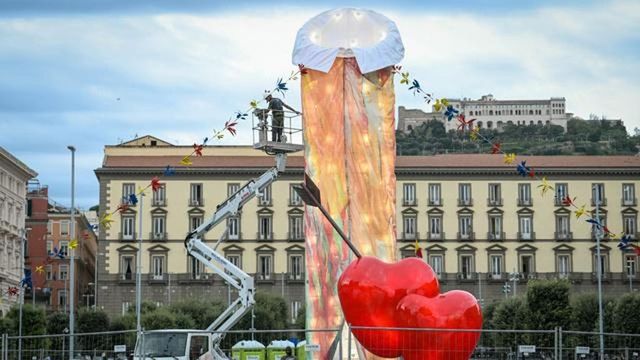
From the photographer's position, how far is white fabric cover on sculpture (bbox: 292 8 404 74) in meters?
26.1

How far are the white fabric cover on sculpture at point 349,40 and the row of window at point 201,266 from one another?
234 feet

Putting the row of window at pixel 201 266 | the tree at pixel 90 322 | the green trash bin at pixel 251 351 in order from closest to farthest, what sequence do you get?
the green trash bin at pixel 251 351 < the tree at pixel 90 322 < the row of window at pixel 201 266

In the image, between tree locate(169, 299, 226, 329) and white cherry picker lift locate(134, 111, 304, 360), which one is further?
tree locate(169, 299, 226, 329)

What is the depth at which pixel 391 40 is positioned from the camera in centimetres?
2655

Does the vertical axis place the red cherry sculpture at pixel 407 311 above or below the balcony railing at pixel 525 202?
below

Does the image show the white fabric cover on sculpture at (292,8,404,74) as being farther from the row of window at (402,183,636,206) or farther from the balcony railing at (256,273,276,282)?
the row of window at (402,183,636,206)

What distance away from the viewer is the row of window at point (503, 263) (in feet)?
328

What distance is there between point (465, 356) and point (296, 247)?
79870 millimetres

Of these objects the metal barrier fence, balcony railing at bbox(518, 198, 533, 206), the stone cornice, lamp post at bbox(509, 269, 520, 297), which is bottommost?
the metal barrier fence

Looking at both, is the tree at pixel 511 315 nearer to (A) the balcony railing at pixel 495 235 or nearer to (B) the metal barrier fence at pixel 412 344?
(B) the metal barrier fence at pixel 412 344

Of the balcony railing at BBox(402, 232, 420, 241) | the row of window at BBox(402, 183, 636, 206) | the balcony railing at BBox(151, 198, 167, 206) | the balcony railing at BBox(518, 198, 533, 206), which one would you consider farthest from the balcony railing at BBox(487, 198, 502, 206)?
the balcony railing at BBox(151, 198, 167, 206)

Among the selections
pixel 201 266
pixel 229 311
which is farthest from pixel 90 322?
pixel 229 311

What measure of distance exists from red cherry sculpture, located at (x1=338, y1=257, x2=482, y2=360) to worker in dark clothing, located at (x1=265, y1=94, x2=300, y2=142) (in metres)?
9.64

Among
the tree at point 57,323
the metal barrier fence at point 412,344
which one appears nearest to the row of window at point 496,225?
the tree at point 57,323
